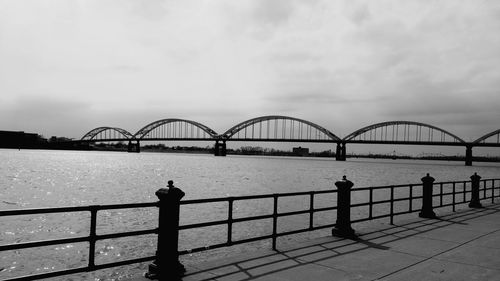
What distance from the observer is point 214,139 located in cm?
18950

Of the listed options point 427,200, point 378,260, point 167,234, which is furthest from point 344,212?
point 427,200

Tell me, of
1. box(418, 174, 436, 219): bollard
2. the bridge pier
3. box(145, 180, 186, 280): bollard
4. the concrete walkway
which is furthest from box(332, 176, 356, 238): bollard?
the bridge pier

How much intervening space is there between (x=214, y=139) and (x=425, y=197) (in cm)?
17798

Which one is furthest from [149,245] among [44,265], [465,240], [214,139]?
[214,139]

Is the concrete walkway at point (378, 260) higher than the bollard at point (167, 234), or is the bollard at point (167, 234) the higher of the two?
the bollard at point (167, 234)

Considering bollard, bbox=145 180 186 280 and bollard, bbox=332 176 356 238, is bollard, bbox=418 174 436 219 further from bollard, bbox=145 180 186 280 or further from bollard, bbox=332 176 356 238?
bollard, bbox=145 180 186 280

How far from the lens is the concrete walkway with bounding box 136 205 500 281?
6.38 metres

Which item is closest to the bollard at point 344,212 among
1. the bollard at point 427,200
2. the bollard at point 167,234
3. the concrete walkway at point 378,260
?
the concrete walkway at point 378,260

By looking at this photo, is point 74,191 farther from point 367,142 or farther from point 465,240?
point 367,142

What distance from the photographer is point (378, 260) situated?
734 cm

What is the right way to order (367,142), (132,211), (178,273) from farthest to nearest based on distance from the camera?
(367,142) → (132,211) → (178,273)

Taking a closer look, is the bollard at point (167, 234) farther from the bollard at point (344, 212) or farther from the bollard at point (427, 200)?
the bollard at point (427, 200)

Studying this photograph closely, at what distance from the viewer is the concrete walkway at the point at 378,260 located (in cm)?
638

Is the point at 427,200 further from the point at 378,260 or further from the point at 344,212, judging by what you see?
the point at 378,260
